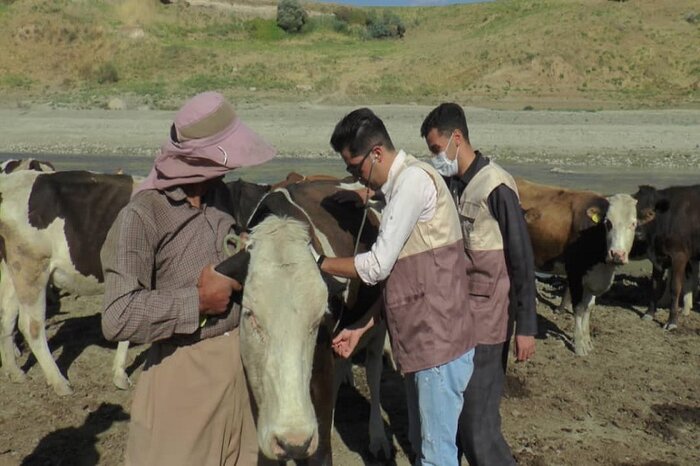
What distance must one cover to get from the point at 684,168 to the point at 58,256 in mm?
19810

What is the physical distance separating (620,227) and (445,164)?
5.31 m

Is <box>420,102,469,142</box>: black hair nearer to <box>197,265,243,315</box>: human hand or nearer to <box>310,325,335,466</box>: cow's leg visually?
<box>310,325,335,466</box>: cow's leg

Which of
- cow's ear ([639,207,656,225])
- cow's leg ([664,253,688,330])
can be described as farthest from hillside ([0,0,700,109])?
cow's ear ([639,207,656,225])

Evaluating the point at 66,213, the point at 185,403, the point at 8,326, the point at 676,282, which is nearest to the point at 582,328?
the point at 676,282

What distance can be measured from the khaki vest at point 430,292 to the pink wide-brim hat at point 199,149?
1054 millimetres

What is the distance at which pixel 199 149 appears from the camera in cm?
323

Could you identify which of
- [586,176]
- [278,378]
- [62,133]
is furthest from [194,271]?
[62,133]

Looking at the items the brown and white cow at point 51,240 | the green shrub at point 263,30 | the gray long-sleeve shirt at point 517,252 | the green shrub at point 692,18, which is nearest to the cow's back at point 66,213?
the brown and white cow at point 51,240

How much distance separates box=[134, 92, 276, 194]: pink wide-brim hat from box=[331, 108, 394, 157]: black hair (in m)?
0.91

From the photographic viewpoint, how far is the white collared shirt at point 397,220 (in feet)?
12.8

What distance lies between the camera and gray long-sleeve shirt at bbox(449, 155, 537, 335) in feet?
15.4

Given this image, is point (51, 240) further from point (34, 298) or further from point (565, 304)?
point (565, 304)

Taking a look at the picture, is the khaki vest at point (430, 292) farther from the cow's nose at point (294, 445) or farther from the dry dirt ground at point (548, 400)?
the dry dirt ground at point (548, 400)

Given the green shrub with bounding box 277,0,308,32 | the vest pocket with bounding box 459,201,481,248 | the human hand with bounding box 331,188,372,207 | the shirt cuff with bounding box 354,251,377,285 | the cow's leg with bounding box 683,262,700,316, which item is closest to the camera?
the shirt cuff with bounding box 354,251,377,285
